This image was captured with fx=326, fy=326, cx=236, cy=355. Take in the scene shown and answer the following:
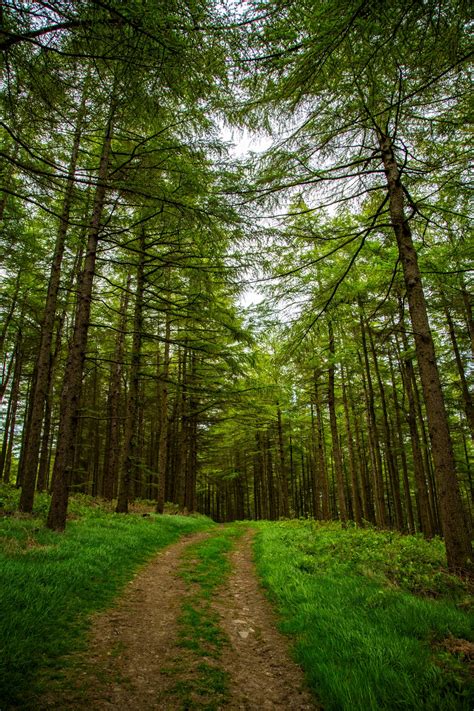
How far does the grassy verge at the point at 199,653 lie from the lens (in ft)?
9.61

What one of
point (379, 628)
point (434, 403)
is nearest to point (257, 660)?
point (379, 628)

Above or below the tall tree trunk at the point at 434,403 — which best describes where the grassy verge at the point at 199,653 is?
below

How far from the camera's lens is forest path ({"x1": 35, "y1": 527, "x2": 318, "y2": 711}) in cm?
287

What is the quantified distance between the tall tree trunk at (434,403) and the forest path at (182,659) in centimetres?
331

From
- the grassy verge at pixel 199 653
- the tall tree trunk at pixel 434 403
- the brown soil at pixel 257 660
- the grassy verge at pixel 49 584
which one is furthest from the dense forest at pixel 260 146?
the grassy verge at pixel 199 653

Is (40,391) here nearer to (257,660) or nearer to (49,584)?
(49,584)

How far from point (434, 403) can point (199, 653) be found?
5161mm

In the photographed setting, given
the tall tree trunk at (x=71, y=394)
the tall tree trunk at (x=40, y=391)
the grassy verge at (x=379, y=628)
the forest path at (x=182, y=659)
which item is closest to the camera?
the grassy verge at (x=379, y=628)

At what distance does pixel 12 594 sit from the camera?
374cm

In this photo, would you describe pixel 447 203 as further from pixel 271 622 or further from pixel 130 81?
pixel 271 622

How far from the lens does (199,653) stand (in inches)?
144

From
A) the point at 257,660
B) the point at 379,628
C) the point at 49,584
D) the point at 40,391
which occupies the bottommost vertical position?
the point at 257,660

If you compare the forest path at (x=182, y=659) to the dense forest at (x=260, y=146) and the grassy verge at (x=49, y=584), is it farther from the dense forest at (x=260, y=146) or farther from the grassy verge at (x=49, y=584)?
the dense forest at (x=260, y=146)

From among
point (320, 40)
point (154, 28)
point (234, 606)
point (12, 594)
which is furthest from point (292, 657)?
point (154, 28)
